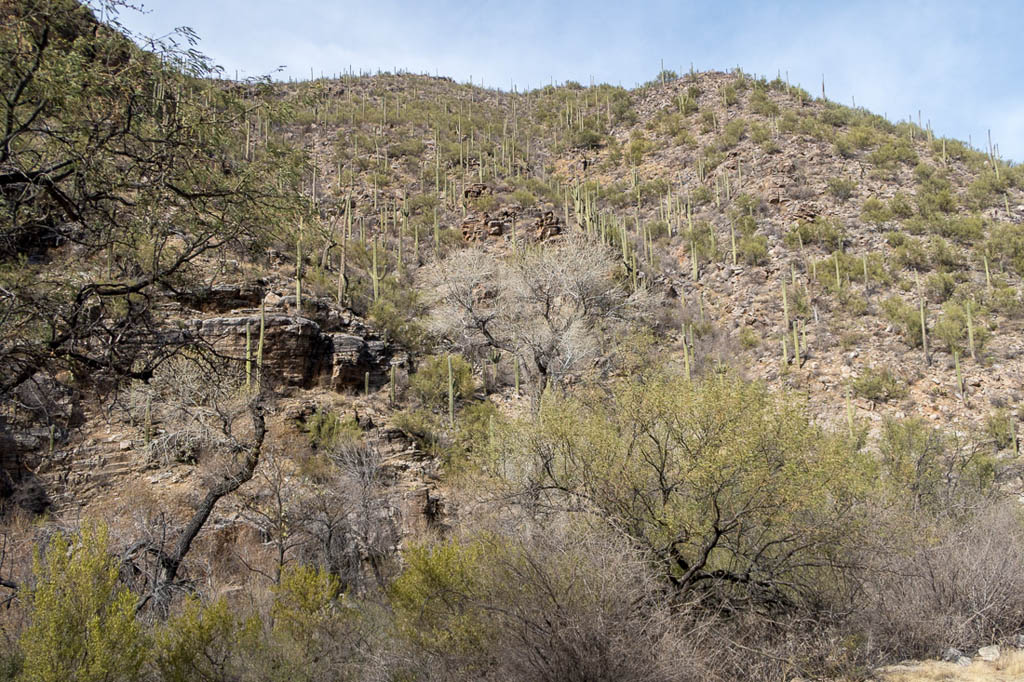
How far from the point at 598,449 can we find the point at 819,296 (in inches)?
699

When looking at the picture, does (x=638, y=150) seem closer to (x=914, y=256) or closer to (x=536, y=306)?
(x=914, y=256)

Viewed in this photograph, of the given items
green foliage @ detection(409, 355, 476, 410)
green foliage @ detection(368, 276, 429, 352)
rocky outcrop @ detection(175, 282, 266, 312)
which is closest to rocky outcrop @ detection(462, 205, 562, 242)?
green foliage @ detection(368, 276, 429, 352)

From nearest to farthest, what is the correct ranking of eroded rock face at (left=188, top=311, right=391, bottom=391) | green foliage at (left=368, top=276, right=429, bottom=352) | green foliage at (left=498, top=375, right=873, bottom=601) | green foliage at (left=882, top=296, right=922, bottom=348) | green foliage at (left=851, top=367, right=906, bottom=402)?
green foliage at (left=498, top=375, right=873, bottom=601), eroded rock face at (left=188, top=311, right=391, bottom=391), green foliage at (left=851, top=367, right=906, bottom=402), green foliage at (left=882, top=296, right=922, bottom=348), green foliage at (left=368, top=276, right=429, bottom=352)

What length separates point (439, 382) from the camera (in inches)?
781

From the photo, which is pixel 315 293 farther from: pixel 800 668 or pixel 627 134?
pixel 627 134

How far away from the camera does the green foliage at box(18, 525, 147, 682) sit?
178 inches

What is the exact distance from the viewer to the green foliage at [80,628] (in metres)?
4.52

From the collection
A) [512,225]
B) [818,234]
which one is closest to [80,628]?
[512,225]

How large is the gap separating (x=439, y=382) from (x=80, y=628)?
49.6 feet

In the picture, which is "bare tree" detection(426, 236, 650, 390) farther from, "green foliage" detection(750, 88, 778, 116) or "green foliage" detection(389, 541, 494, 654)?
"green foliage" detection(750, 88, 778, 116)

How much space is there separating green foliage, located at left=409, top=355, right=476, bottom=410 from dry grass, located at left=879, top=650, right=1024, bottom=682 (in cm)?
1402

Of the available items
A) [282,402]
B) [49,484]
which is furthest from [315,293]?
[49,484]

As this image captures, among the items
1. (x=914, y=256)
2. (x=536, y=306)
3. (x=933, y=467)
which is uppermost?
(x=914, y=256)

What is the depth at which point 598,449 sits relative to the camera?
8344mm
